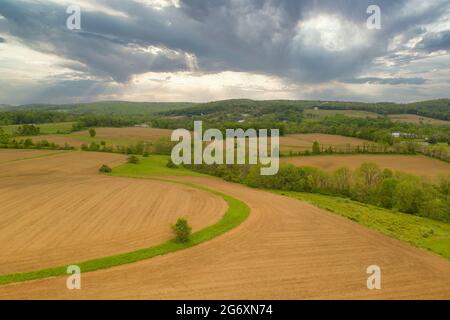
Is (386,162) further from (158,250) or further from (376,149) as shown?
(158,250)

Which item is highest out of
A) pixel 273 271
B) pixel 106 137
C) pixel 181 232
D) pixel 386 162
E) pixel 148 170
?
pixel 106 137

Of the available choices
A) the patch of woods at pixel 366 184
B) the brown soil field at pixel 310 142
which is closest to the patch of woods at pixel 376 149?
the brown soil field at pixel 310 142

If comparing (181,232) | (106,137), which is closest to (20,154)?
(106,137)

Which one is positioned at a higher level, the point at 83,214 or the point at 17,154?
the point at 17,154

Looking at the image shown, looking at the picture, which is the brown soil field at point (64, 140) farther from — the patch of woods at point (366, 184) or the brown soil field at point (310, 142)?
the brown soil field at point (310, 142)

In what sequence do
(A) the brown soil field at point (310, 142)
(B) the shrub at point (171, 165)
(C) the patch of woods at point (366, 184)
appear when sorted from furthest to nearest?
(A) the brown soil field at point (310, 142) → (B) the shrub at point (171, 165) → (C) the patch of woods at point (366, 184)
